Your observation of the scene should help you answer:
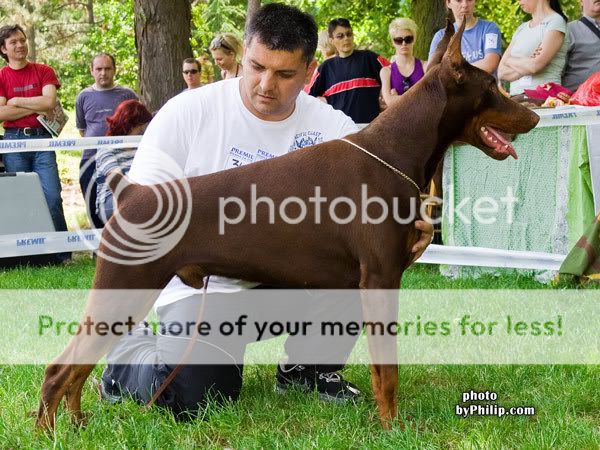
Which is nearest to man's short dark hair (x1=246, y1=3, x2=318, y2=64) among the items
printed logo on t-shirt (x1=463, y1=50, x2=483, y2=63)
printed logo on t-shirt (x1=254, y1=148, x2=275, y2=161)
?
printed logo on t-shirt (x1=254, y1=148, x2=275, y2=161)

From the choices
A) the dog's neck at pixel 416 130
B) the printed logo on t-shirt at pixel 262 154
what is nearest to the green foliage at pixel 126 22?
the printed logo on t-shirt at pixel 262 154

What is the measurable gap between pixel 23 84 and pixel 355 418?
6.19m

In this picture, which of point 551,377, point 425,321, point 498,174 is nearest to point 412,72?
point 498,174

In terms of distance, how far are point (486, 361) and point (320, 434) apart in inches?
49.1

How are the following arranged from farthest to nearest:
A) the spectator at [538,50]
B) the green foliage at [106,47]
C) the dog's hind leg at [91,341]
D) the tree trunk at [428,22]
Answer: the green foliage at [106,47], the tree trunk at [428,22], the spectator at [538,50], the dog's hind leg at [91,341]

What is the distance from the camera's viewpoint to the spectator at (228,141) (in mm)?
3164

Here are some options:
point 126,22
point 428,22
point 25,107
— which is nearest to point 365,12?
point 428,22

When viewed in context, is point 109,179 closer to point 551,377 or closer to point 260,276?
point 260,276

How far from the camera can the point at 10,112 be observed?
7812 mm

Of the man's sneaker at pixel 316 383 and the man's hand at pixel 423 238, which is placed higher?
the man's hand at pixel 423 238

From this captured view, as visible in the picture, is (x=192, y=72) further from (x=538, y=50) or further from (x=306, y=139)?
(x=306, y=139)

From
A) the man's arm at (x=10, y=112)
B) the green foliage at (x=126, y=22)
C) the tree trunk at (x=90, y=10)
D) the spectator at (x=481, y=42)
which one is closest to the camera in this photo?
the spectator at (x=481, y=42)

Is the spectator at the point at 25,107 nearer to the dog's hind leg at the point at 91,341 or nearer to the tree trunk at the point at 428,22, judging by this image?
the dog's hind leg at the point at 91,341

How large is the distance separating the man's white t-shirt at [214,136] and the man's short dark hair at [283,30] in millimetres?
297
